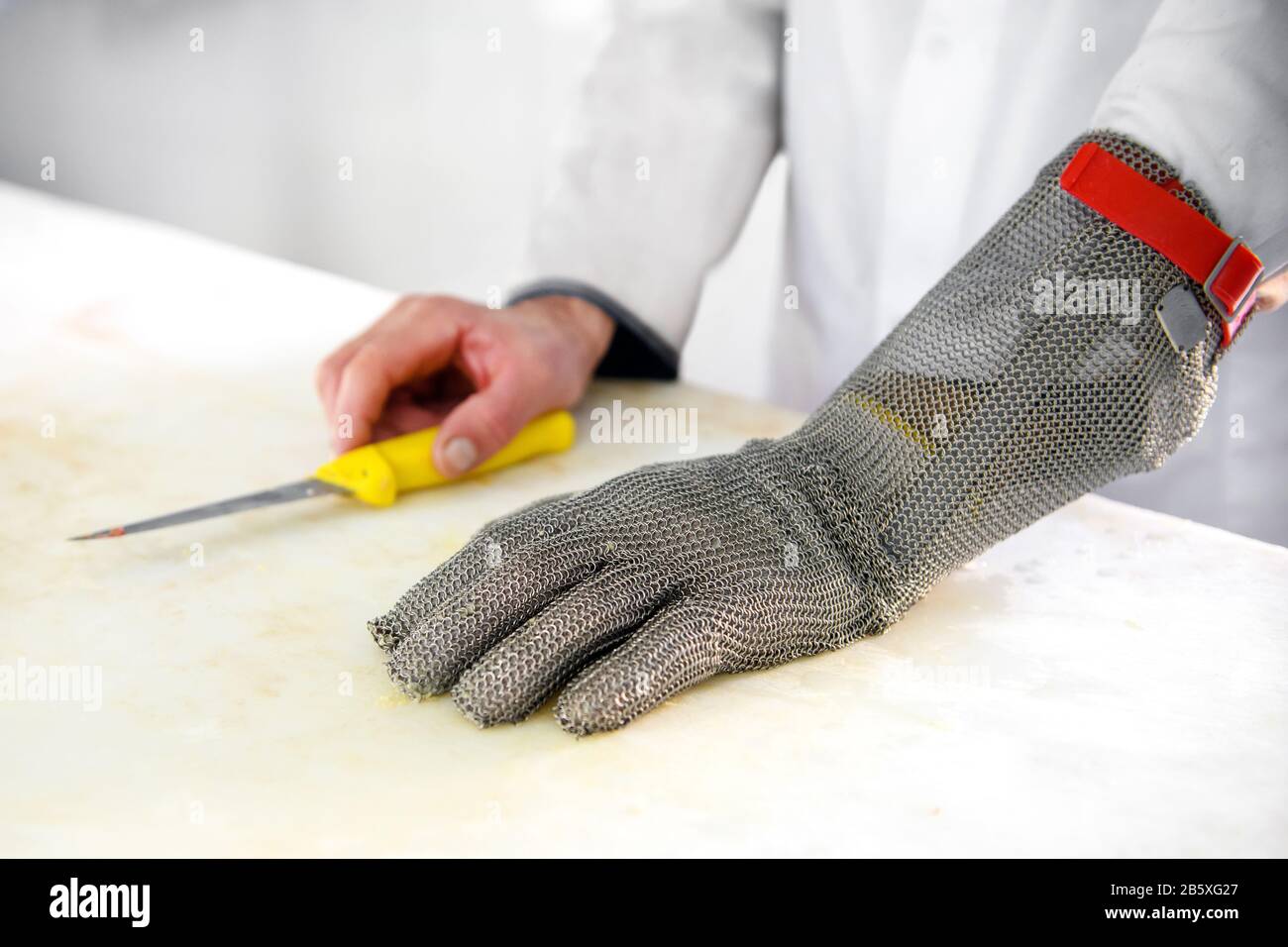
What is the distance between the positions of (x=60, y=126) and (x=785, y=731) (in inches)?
81.4

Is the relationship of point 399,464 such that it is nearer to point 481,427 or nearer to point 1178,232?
point 481,427

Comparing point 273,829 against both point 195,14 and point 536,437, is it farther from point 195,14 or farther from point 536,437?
point 195,14

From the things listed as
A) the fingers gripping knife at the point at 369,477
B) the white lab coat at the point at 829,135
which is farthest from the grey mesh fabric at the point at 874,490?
the white lab coat at the point at 829,135

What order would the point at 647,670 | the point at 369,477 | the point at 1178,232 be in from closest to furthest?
the point at 647,670
the point at 1178,232
the point at 369,477

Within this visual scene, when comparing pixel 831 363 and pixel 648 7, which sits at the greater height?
pixel 648 7

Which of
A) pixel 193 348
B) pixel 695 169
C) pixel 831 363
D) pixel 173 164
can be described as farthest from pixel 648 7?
pixel 173 164

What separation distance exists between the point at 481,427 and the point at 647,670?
0.38m

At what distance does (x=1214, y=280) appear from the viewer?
73 cm

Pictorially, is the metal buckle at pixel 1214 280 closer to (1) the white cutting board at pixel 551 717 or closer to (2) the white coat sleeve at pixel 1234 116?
(2) the white coat sleeve at pixel 1234 116

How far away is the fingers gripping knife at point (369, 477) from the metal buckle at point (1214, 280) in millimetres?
531

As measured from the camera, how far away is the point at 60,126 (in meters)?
2.18

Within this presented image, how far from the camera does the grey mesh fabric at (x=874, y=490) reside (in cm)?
66

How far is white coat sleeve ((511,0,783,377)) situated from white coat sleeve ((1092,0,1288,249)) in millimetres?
489

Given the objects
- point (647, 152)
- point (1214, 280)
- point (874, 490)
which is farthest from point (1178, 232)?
point (647, 152)
